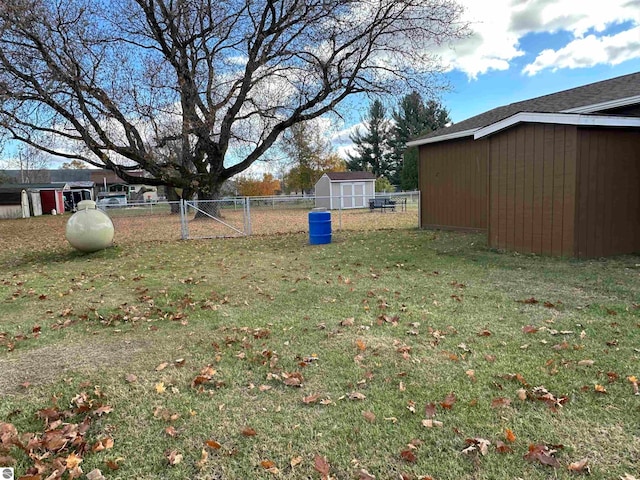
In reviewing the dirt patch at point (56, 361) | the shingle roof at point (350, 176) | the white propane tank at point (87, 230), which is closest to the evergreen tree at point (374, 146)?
the shingle roof at point (350, 176)

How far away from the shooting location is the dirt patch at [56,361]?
10.6ft

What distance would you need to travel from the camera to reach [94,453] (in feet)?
7.51

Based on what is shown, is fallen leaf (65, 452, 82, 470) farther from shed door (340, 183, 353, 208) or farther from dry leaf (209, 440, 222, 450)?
shed door (340, 183, 353, 208)

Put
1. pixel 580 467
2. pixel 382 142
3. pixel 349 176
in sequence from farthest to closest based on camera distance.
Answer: pixel 382 142 → pixel 349 176 → pixel 580 467

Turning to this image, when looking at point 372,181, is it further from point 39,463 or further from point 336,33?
point 39,463

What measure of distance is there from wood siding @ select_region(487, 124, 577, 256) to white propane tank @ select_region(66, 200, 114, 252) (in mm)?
8715

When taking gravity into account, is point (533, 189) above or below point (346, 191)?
below

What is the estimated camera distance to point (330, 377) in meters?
3.11

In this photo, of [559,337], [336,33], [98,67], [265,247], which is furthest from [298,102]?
[559,337]

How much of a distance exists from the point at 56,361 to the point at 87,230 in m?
6.67

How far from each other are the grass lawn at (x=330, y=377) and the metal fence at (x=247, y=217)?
7.62m

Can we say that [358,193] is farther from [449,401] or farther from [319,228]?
[449,401]

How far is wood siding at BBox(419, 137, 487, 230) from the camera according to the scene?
1154 cm

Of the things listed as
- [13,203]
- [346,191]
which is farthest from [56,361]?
[13,203]
